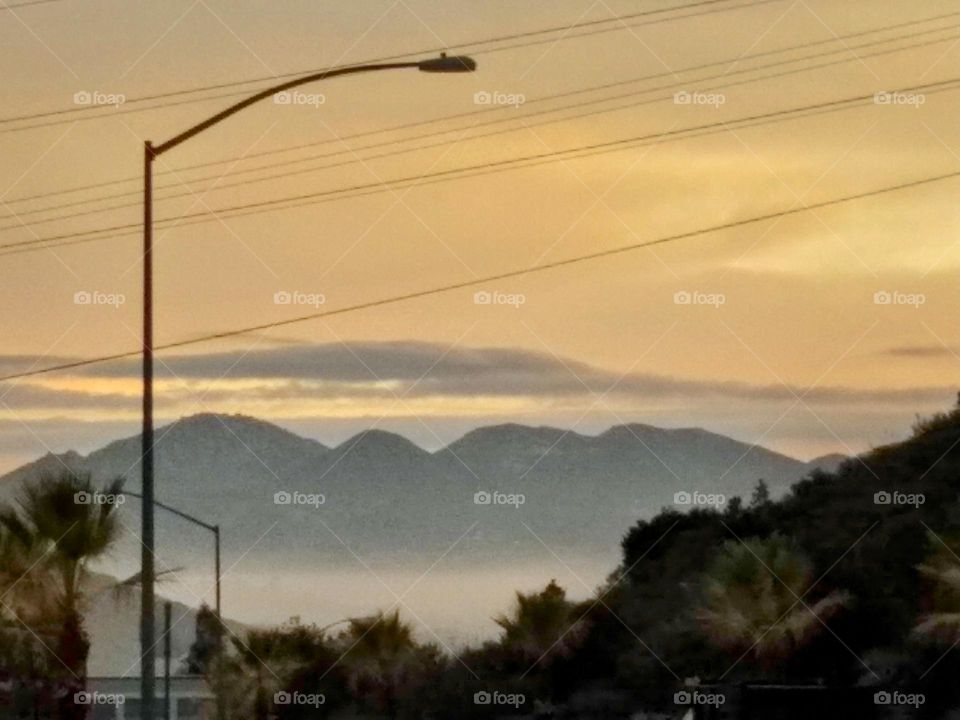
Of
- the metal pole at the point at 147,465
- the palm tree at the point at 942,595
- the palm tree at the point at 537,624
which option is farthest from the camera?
the palm tree at the point at 537,624

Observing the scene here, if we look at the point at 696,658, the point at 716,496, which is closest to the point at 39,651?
the point at 696,658

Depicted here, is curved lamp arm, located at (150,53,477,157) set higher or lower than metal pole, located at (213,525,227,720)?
higher

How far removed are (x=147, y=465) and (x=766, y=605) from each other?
26659mm

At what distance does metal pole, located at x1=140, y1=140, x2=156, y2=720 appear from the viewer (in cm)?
2661

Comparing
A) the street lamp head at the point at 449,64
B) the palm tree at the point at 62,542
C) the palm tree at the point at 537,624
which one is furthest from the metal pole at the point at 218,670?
the street lamp head at the point at 449,64

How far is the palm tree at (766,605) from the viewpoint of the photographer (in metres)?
49.8

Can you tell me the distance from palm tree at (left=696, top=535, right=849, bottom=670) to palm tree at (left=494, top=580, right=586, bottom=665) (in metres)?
4.87

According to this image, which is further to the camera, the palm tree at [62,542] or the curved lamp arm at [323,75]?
the palm tree at [62,542]

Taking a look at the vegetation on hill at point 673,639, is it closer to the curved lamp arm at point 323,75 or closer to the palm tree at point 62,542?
the palm tree at point 62,542

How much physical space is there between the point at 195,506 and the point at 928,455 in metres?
30.0

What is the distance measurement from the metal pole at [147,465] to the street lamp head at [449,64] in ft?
15.5

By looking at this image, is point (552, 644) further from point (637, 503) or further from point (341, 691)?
point (637, 503)

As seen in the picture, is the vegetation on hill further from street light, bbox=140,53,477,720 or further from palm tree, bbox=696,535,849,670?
street light, bbox=140,53,477,720

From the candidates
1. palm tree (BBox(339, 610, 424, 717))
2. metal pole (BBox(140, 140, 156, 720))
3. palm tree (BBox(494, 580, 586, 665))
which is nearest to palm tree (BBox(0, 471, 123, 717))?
metal pole (BBox(140, 140, 156, 720))
